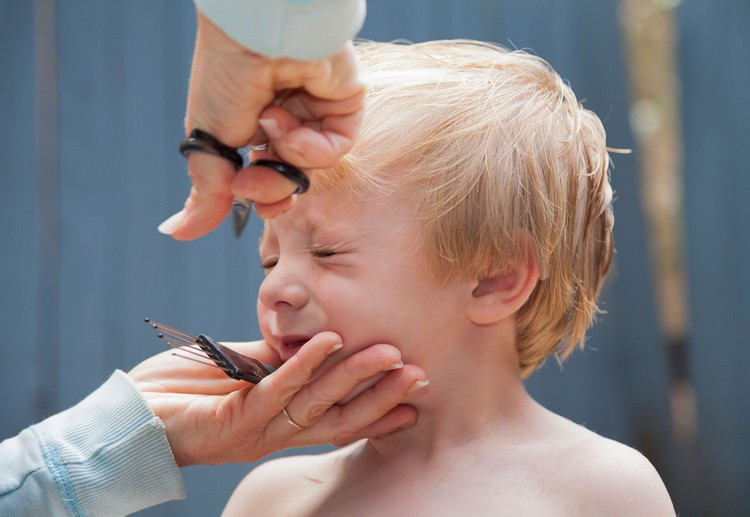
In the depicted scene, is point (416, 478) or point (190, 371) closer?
point (416, 478)

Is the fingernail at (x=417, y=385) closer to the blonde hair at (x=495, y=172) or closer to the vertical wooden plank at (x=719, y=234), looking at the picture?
the blonde hair at (x=495, y=172)

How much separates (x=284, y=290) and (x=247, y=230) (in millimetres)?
1407

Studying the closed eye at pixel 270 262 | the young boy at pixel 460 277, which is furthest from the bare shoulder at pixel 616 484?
the closed eye at pixel 270 262

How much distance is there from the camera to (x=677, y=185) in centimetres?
282

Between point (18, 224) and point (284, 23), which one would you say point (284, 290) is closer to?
point (284, 23)

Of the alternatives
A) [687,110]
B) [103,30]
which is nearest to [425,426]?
[103,30]

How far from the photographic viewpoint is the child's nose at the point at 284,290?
107 centimetres

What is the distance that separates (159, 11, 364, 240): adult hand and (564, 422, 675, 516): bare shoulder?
493 millimetres

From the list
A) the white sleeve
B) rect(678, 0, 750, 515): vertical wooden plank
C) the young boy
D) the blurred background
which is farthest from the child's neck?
rect(678, 0, 750, 515): vertical wooden plank

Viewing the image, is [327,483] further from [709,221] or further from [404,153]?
[709,221]

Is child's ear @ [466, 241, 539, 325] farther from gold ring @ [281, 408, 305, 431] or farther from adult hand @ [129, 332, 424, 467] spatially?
gold ring @ [281, 408, 305, 431]

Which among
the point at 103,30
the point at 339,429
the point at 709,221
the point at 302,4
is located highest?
the point at 302,4

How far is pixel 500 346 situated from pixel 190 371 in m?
0.46

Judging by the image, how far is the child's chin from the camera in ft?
3.60
